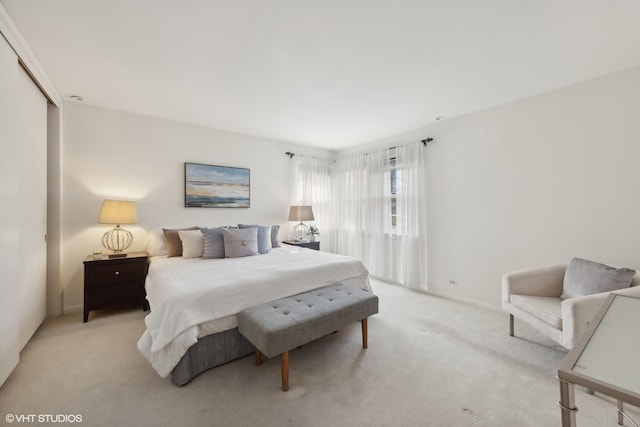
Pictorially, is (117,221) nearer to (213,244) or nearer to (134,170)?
(134,170)

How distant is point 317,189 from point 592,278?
3986 millimetres

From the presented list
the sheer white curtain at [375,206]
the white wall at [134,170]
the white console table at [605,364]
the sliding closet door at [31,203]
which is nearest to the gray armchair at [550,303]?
the white console table at [605,364]

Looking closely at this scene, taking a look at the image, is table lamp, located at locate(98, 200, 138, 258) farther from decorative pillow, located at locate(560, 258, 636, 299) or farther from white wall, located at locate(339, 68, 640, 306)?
Result: decorative pillow, located at locate(560, 258, 636, 299)

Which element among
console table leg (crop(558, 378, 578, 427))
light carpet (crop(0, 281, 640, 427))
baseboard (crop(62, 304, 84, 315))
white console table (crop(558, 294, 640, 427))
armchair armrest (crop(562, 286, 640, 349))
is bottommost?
light carpet (crop(0, 281, 640, 427))

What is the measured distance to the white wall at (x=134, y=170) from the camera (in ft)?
10.2

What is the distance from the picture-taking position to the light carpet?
156 cm

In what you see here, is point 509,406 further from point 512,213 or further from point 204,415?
point 512,213

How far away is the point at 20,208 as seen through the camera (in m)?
2.20

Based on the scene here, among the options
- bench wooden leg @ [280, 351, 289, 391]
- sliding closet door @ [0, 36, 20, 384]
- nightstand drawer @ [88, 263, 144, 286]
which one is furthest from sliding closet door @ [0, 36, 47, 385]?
bench wooden leg @ [280, 351, 289, 391]

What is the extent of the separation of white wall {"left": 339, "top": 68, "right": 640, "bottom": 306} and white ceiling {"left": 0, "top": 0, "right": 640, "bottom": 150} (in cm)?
28

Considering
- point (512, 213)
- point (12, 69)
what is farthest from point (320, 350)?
point (12, 69)

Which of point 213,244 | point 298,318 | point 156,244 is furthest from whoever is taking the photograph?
point 156,244

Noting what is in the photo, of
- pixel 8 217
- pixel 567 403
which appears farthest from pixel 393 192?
pixel 8 217

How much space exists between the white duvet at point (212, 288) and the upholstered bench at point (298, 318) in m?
0.13
